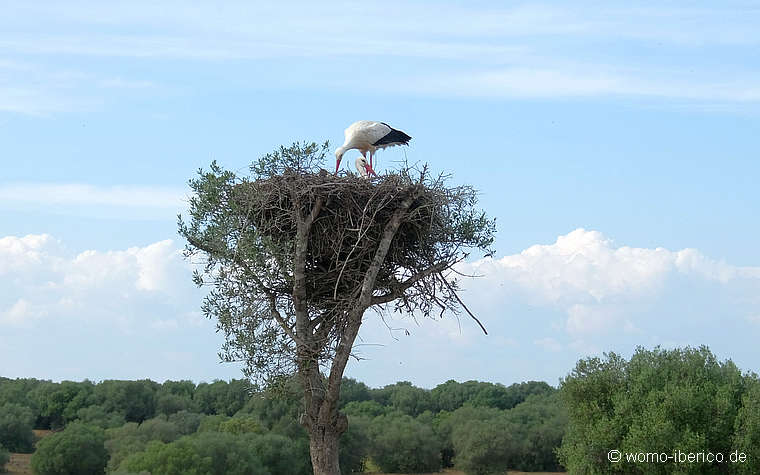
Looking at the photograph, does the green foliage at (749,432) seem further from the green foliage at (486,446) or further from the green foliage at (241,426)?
the green foliage at (241,426)

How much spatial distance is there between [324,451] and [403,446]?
165ft

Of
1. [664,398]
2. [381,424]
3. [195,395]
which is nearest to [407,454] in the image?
[381,424]

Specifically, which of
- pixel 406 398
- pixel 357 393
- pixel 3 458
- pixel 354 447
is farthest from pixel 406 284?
pixel 406 398

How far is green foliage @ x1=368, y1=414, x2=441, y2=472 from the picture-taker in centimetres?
6062

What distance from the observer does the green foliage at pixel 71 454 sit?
52.4 metres

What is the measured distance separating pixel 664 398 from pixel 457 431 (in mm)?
36213

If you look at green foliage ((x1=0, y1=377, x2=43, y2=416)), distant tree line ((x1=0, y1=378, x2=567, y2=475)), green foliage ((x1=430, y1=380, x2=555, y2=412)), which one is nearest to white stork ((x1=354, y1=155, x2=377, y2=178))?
distant tree line ((x1=0, y1=378, x2=567, y2=475))

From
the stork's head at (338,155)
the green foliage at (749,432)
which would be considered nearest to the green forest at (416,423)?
the green foliage at (749,432)

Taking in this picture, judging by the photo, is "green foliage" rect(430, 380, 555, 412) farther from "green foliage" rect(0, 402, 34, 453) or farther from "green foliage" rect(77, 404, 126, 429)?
"green foliage" rect(0, 402, 34, 453)

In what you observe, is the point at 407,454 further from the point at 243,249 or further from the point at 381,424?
the point at 243,249

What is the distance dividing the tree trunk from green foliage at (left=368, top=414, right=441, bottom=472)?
4981 centimetres

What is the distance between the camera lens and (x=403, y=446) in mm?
60438

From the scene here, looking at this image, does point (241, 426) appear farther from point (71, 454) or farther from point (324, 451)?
point (324, 451)

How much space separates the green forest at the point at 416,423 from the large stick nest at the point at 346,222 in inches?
66.6
